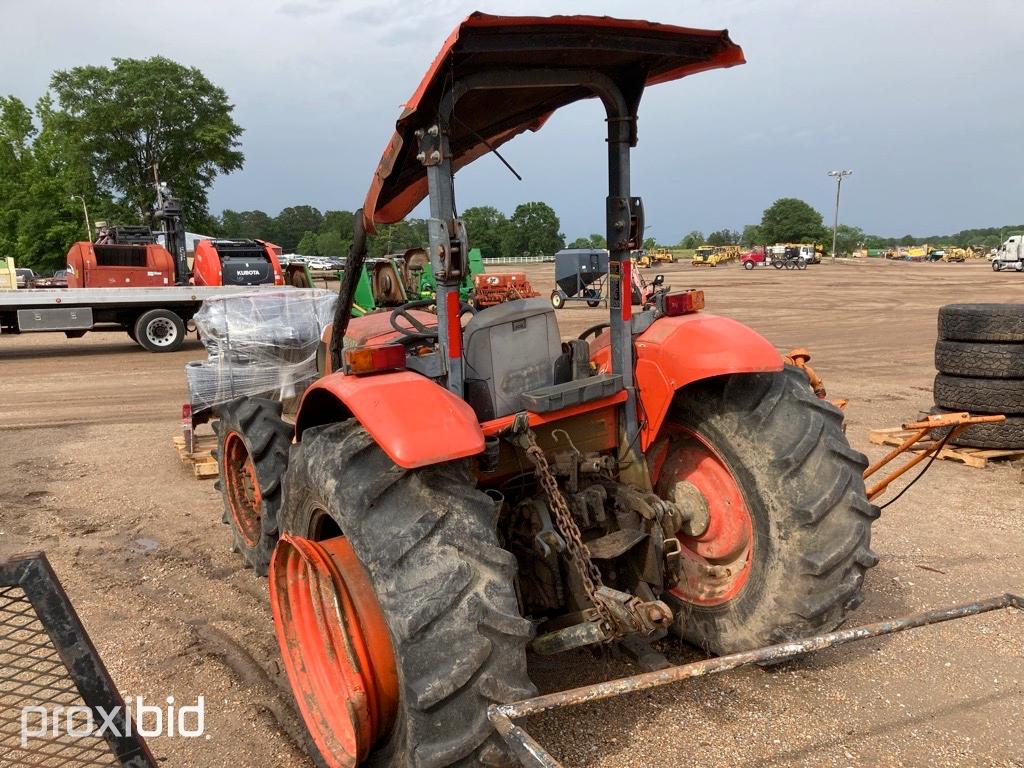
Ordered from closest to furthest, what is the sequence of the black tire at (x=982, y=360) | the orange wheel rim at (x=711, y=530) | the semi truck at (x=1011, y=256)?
the orange wheel rim at (x=711, y=530) < the black tire at (x=982, y=360) < the semi truck at (x=1011, y=256)

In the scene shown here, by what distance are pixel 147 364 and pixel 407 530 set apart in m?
13.0

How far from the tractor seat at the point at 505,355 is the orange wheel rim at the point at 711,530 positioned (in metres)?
0.71

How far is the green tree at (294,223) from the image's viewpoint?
93625 mm

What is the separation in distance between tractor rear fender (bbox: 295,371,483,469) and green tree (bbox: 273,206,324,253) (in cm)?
9349

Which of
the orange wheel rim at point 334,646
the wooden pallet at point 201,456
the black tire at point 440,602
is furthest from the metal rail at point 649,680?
the wooden pallet at point 201,456

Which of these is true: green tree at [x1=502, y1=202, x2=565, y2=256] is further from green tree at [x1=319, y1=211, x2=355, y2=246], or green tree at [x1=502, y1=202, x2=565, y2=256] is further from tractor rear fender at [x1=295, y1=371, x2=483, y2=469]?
tractor rear fender at [x1=295, y1=371, x2=483, y2=469]

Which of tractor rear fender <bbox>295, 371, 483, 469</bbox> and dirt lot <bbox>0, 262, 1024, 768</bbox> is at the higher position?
tractor rear fender <bbox>295, 371, 483, 469</bbox>

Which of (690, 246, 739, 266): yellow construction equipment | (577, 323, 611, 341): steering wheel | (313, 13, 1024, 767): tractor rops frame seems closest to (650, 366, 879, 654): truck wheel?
(313, 13, 1024, 767): tractor rops frame

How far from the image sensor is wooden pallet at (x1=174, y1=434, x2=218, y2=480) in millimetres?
6434

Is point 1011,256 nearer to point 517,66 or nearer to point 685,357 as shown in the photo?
point 685,357

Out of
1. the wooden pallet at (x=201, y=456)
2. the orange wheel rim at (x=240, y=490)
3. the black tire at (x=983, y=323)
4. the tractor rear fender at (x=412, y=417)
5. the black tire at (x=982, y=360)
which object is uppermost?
the tractor rear fender at (x=412, y=417)

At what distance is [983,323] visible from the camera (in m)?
6.29

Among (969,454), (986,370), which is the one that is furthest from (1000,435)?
(986,370)

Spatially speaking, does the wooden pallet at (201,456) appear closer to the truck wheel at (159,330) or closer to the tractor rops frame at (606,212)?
the tractor rops frame at (606,212)
